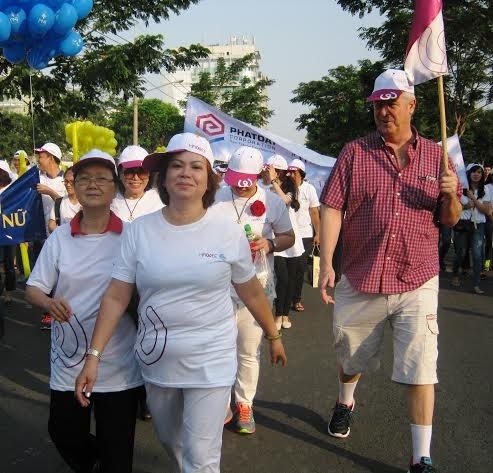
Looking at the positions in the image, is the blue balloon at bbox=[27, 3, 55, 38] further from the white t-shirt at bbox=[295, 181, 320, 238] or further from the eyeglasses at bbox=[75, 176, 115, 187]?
the eyeglasses at bbox=[75, 176, 115, 187]

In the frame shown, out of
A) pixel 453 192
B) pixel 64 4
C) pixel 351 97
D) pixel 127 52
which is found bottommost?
pixel 453 192

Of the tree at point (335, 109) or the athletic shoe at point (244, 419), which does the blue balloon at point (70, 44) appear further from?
the tree at point (335, 109)

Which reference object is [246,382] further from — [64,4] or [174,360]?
[64,4]

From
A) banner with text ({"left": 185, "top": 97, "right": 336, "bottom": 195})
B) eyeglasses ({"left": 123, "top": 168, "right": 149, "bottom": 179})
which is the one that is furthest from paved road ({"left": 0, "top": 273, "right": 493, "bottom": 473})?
banner with text ({"left": 185, "top": 97, "right": 336, "bottom": 195})

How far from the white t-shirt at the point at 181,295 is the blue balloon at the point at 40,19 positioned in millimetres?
5484

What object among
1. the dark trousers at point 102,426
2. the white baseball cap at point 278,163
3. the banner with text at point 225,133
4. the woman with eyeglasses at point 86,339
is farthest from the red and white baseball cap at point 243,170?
the banner with text at point 225,133

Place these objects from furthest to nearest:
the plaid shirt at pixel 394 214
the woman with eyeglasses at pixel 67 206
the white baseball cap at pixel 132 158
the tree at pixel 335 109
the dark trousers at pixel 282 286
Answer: the tree at pixel 335 109 < the dark trousers at pixel 282 286 < the woman with eyeglasses at pixel 67 206 < the white baseball cap at pixel 132 158 < the plaid shirt at pixel 394 214

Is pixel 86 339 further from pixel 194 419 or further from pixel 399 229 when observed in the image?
pixel 399 229

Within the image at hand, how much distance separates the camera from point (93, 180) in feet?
9.48

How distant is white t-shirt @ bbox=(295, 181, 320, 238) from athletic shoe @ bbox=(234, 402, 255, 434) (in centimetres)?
390

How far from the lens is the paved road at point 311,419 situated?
3.43 m

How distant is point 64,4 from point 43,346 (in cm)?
428

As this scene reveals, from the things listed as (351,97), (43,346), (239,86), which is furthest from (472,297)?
(239,86)

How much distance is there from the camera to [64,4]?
286 inches
